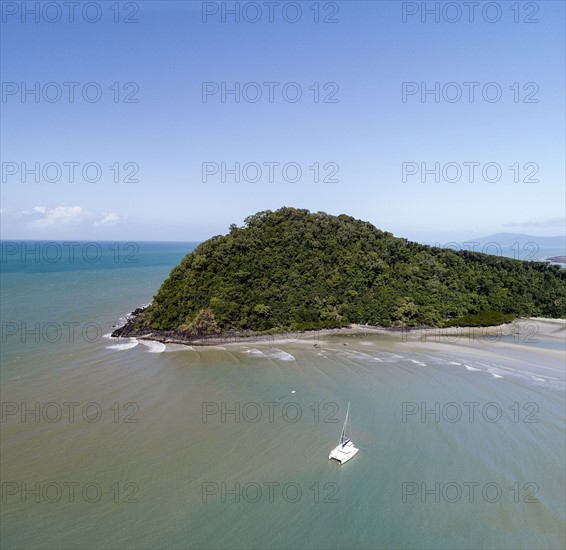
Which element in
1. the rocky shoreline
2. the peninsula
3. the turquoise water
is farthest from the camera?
the peninsula

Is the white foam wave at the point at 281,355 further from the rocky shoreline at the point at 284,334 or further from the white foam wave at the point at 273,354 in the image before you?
the rocky shoreline at the point at 284,334

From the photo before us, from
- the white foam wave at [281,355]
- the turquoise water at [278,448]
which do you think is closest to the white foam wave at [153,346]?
the turquoise water at [278,448]

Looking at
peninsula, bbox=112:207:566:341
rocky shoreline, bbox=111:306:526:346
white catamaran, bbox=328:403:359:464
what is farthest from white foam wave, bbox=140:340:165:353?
white catamaran, bbox=328:403:359:464

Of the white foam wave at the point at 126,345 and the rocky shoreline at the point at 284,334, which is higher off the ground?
the rocky shoreline at the point at 284,334

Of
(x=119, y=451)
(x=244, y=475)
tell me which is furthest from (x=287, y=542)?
(x=119, y=451)

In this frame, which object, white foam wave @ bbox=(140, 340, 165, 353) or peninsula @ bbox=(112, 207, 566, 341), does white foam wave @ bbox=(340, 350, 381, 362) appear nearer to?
peninsula @ bbox=(112, 207, 566, 341)

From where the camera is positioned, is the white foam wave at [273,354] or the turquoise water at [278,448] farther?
the white foam wave at [273,354]
